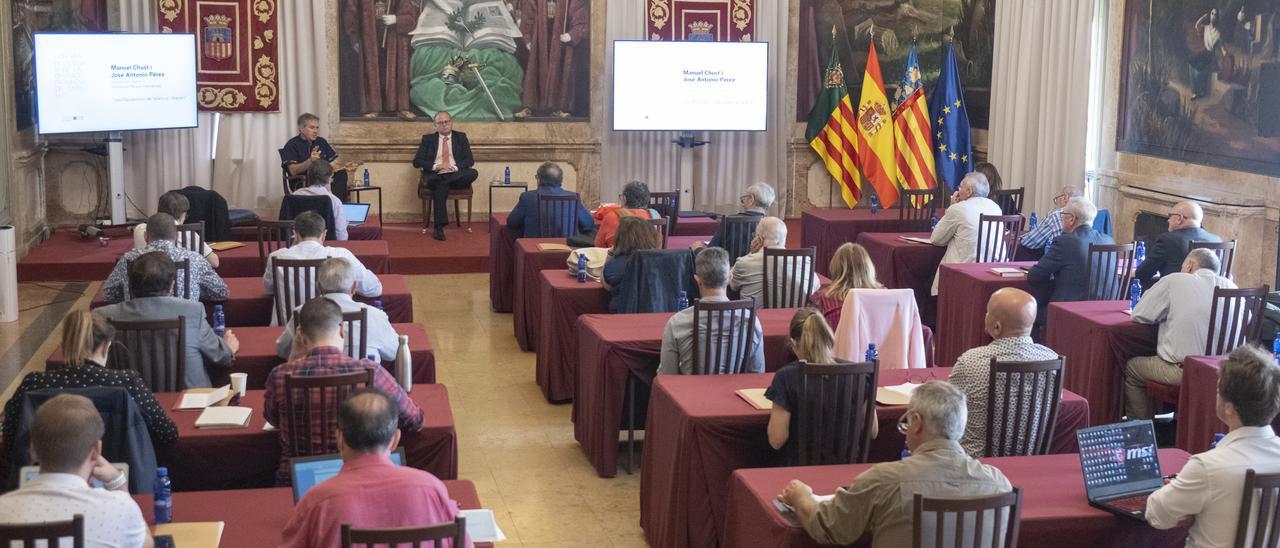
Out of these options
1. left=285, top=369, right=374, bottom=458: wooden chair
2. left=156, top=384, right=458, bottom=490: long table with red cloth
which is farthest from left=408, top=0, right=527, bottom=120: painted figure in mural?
left=285, top=369, right=374, bottom=458: wooden chair

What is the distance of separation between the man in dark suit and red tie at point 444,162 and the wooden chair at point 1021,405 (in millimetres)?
8568

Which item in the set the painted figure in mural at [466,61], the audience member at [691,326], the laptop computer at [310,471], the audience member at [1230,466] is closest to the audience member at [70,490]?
the laptop computer at [310,471]

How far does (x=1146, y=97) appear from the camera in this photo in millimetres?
11383

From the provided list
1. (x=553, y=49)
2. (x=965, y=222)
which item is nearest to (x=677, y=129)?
(x=553, y=49)

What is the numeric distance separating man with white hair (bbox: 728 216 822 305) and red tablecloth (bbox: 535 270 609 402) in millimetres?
760

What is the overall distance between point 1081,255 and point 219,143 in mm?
8767

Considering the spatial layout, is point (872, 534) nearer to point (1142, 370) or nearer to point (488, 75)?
point (1142, 370)

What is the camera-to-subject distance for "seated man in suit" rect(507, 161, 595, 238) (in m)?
9.83

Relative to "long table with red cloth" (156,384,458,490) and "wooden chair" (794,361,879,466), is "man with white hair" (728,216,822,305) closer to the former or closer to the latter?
"wooden chair" (794,361,879,466)

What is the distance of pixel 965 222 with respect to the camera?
945 centimetres

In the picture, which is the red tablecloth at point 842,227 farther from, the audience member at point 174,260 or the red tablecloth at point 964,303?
the audience member at point 174,260

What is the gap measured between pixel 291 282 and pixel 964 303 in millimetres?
4069

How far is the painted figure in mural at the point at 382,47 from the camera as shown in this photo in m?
13.5

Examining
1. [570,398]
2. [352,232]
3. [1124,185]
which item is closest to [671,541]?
[570,398]
